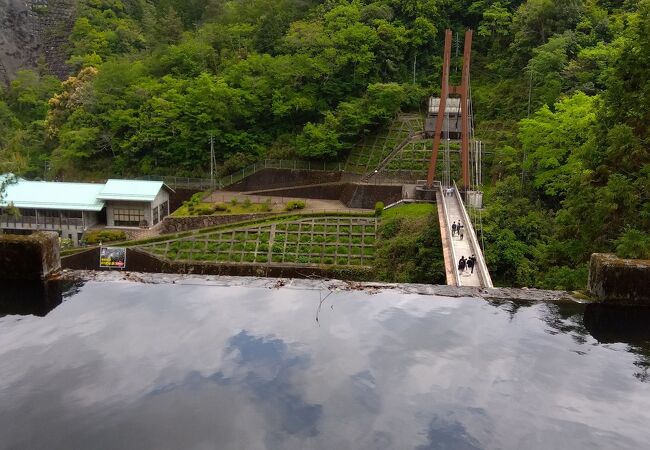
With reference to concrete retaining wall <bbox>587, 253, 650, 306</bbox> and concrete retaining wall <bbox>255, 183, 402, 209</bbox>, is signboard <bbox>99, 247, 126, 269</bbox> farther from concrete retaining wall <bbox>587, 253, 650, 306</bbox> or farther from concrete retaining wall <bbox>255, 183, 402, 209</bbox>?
concrete retaining wall <bbox>587, 253, 650, 306</bbox>

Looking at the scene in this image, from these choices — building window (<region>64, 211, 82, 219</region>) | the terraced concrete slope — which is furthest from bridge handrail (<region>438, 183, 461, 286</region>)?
building window (<region>64, 211, 82, 219</region>)

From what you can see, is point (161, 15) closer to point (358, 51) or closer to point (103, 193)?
point (358, 51)

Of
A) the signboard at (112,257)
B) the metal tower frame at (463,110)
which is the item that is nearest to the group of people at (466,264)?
the metal tower frame at (463,110)

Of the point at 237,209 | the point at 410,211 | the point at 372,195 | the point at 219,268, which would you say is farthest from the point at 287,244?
the point at 372,195

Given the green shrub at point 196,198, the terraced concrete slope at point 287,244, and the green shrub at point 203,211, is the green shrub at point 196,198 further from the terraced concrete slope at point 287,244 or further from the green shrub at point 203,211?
the terraced concrete slope at point 287,244

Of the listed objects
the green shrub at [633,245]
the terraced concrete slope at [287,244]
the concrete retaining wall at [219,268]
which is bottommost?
the concrete retaining wall at [219,268]

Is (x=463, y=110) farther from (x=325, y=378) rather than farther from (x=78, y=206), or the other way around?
(x=325, y=378)

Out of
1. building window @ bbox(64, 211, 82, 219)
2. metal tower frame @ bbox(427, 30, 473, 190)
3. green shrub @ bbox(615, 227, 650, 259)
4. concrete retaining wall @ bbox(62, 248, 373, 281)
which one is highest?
metal tower frame @ bbox(427, 30, 473, 190)
